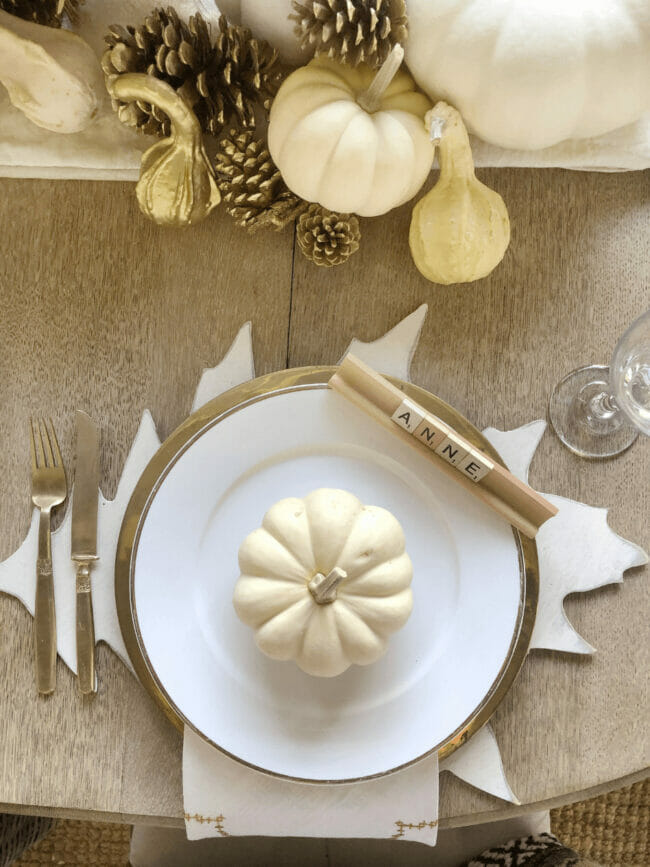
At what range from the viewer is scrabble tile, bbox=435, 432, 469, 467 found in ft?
2.41

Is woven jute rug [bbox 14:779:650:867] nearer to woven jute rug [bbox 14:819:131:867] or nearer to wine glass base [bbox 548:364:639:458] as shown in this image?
woven jute rug [bbox 14:819:131:867]

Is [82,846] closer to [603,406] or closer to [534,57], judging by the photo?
[603,406]

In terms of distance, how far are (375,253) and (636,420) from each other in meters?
0.33

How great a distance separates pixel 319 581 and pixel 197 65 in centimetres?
52

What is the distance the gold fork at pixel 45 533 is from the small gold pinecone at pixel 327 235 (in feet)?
1.12

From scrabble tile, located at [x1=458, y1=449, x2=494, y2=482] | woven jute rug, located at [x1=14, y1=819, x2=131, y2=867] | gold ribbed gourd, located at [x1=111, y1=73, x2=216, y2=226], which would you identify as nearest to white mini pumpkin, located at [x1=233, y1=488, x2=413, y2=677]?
scrabble tile, located at [x1=458, y1=449, x2=494, y2=482]

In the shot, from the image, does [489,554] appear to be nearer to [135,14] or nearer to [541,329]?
[541,329]

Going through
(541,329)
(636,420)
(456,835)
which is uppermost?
(541,329)

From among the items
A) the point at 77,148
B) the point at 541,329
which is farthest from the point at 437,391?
the point at 77,148

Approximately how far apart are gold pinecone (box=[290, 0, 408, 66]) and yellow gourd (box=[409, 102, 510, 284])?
0.35 feet

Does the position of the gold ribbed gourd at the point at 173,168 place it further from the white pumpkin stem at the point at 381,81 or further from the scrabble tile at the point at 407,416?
the scrabble tile at the point at 407,416

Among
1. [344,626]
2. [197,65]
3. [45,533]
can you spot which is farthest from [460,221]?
[45,533]

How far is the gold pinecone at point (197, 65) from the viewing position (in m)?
0.71

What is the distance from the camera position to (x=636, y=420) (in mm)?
711
